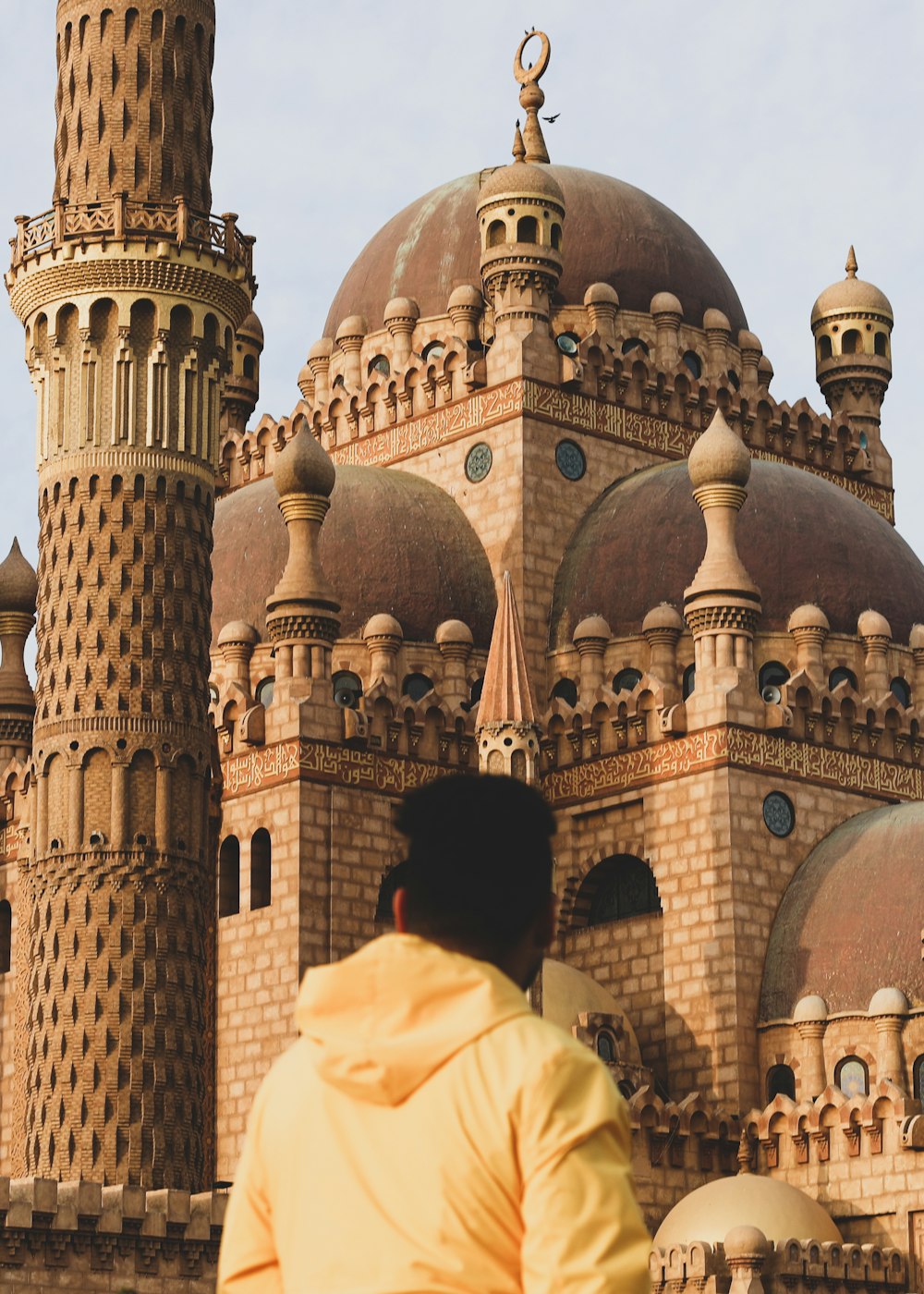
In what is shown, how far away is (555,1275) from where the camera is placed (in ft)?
11.8

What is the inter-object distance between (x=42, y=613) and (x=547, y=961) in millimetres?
7371

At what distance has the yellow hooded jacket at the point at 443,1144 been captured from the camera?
12.0 feet

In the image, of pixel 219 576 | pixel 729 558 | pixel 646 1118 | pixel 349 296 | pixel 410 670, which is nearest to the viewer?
pixel 646 1118

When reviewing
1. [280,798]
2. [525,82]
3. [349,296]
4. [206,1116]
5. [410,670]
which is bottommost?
[206,1116]

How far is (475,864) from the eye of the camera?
3.90 m

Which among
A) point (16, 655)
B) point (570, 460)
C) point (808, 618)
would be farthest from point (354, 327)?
point (808, 618)

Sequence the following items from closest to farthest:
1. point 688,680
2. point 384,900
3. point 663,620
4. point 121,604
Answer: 1. point 121,604
2. point 384,900
3. point 663,620
4. point 688,680

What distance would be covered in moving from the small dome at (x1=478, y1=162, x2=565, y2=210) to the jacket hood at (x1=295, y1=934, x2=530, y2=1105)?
98.0 feet

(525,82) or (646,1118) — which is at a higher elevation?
(525,82)

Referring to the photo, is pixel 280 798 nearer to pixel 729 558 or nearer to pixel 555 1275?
pixel 729 558

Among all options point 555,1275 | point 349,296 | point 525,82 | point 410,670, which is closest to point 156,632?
point 410,670

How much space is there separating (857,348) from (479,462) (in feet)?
24.5

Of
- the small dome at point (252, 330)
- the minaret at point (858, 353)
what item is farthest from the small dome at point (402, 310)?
the minaret at point (858, 353)

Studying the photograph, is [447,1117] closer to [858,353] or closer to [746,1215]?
[746,1215]
